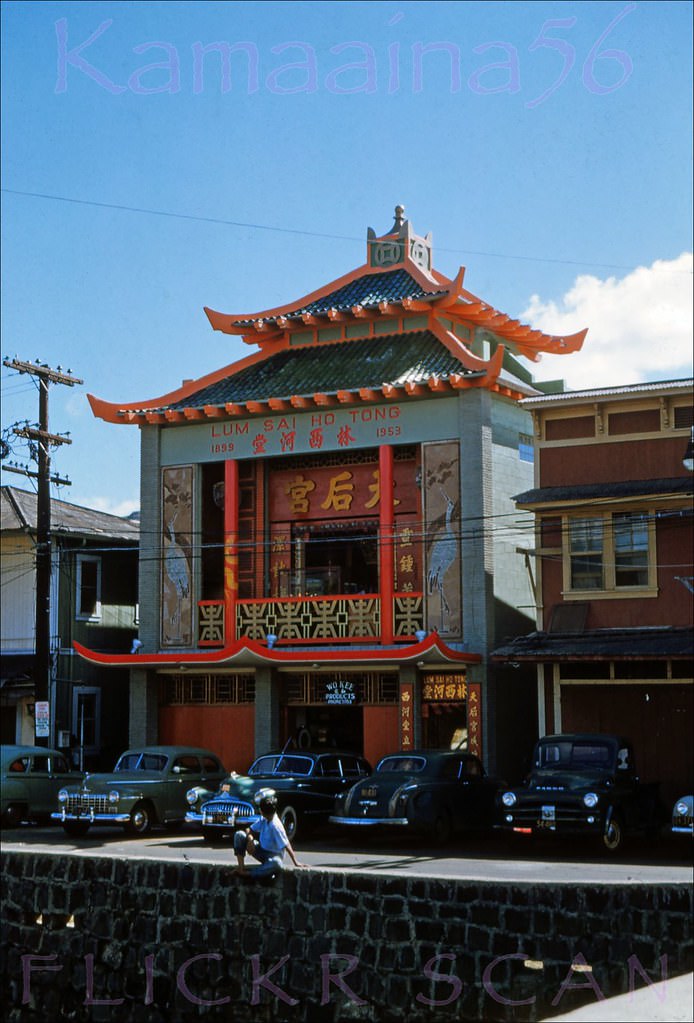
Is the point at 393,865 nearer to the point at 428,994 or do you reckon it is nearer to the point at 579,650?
the point at 428,994

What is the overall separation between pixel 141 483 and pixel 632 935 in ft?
72.7

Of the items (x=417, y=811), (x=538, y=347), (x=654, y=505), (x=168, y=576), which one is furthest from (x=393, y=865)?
(x=538, y=347)

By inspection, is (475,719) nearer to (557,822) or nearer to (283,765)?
(283,765)

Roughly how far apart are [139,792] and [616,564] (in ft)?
35.0

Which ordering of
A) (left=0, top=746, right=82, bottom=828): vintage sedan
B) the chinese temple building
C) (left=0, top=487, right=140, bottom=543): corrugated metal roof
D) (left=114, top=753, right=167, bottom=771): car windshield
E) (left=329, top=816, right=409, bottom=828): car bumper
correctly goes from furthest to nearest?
1. (left=0, top=487, right=140, bottom=543): corrugated metal roof
2. the chinese temple building
3. (left=0, top=746, right=82, bottom=828): vintage sedan
4. (left=114, top=753, right=167, bottom=771): car windshield
5. (left=329, top=816, right=409, bottom=828): car bumper

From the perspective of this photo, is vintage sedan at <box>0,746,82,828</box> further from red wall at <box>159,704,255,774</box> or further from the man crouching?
the man crouching

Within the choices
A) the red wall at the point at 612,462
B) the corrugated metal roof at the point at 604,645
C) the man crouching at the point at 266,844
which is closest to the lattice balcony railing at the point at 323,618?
the corrugated metal roof at the point at 604,645

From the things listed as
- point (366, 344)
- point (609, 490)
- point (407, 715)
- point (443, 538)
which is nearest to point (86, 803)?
point (407, 715)

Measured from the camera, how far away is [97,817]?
81.0ft

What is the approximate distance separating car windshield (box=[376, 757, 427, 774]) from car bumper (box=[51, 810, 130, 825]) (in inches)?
192

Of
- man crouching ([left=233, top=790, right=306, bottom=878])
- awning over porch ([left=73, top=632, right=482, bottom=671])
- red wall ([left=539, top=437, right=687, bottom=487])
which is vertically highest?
red wall ([left=539, top=437, right=687, bottom=487])

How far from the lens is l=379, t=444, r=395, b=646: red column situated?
101 ft

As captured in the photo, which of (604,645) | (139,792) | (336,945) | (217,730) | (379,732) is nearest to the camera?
(336,945)

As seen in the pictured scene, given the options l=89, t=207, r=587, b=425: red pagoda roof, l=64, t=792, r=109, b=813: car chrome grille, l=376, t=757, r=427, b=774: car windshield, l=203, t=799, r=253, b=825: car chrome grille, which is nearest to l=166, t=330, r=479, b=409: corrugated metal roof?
l=89, t=207, r=587, b=425: red pagoda roof
